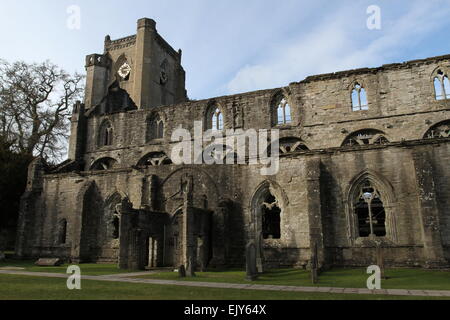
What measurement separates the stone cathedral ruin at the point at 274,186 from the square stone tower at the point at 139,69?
10.1m

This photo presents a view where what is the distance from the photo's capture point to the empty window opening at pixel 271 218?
69.3 ft

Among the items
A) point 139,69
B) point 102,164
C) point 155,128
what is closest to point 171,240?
point 155,128

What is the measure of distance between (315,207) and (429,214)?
5.13 metres

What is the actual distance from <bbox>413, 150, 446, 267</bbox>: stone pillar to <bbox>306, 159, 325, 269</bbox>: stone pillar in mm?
4600

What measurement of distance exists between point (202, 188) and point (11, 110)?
1059 inches

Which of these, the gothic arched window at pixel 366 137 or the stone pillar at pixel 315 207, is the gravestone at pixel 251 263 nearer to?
the stone pillar at pixel 315 207

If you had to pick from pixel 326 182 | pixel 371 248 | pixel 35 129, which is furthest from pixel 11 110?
pixel 371 248

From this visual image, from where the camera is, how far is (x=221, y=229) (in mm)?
20906

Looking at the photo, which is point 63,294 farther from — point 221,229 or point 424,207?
point 424,207

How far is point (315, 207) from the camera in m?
19.0

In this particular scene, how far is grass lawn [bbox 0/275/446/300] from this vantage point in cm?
970

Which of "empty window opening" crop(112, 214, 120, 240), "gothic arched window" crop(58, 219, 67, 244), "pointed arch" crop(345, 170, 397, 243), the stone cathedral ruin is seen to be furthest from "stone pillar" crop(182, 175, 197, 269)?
"gothic arched window" crop(58, 219, 67, 244)

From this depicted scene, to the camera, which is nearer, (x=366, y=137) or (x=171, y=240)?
(x=171, y=240)

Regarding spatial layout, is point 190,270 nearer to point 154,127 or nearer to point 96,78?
point 154,127
